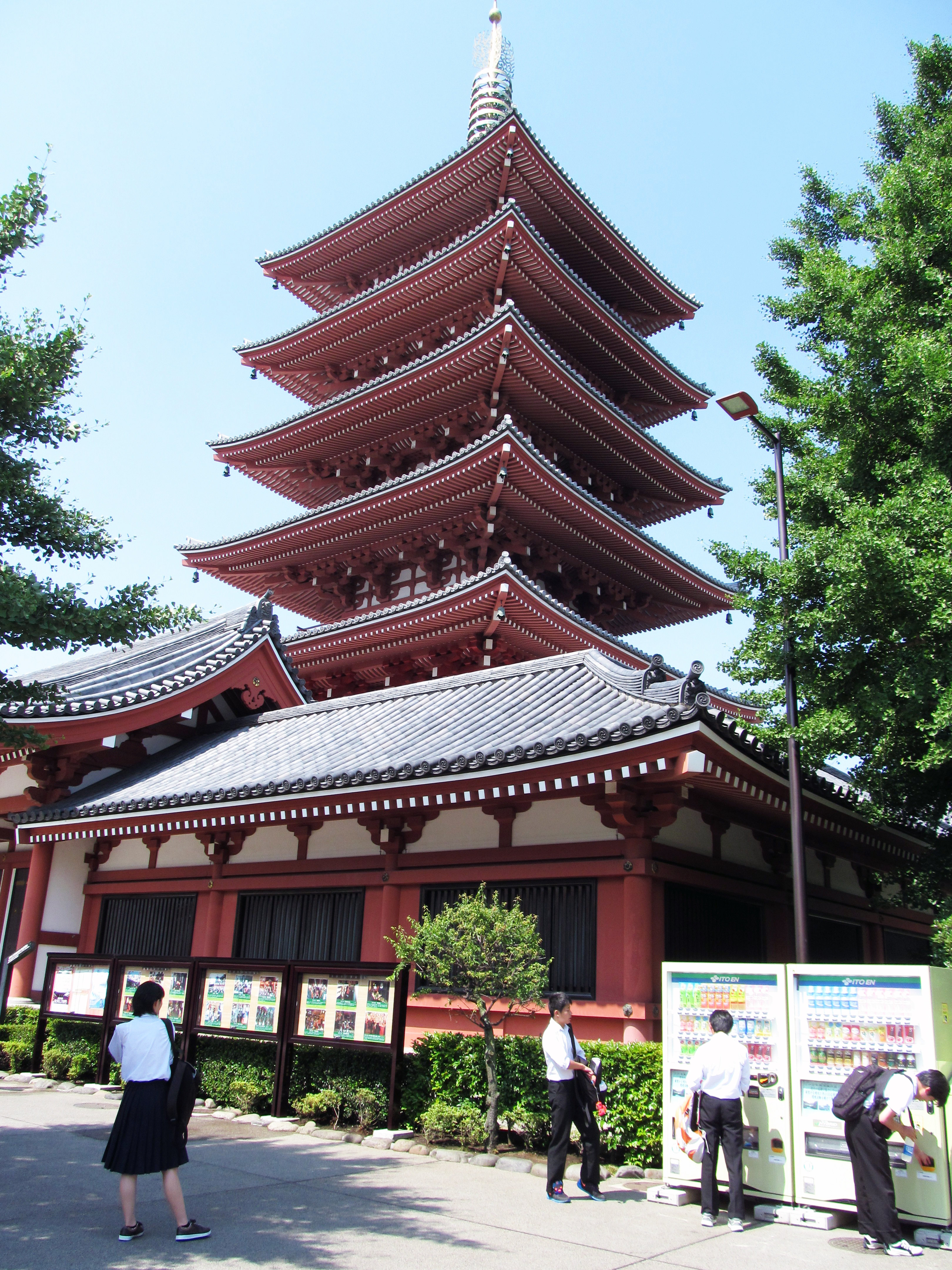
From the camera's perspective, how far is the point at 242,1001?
35.8 feet

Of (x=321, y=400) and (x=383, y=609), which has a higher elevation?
(x=321, y=400)

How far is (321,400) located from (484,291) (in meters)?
7.36

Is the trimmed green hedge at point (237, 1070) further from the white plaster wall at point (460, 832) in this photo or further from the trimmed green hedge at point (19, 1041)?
the trimmed green hedge at point (19, 1041)

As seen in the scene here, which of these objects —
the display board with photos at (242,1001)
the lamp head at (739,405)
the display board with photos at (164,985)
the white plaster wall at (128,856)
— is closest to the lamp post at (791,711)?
the lamp head at (739,405)

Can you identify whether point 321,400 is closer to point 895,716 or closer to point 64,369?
point 64,369

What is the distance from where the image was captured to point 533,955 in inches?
353

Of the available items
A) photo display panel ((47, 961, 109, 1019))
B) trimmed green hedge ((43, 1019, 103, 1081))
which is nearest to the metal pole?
photo display panel ((47, 961, 109, 1019))

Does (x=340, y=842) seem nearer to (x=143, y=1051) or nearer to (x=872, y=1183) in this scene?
(x=143, y=1051)

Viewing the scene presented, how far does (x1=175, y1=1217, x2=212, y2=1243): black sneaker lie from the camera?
19.4 feet

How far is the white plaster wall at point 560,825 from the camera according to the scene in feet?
33.7

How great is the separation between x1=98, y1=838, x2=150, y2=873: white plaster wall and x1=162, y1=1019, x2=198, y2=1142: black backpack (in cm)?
→ 893

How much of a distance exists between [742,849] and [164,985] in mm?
7469

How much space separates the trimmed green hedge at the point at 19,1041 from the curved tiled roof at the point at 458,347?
47.0ft

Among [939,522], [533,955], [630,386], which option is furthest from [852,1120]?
[630,386]
